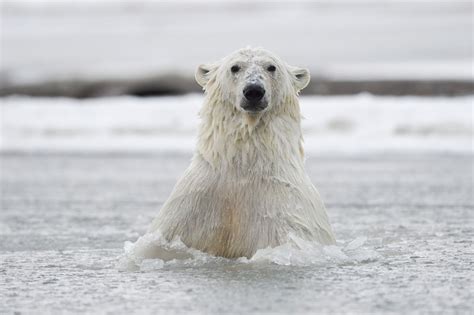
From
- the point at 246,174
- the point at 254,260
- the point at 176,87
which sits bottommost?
the point at 254,260

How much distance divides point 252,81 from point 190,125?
35.7 feet

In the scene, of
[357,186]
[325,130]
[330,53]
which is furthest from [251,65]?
[330,53]

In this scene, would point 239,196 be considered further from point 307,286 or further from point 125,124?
point 125,124

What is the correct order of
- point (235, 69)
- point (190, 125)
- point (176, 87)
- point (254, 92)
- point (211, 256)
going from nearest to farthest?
point (254, 92), point (211, 256), point (235, 69), point (190, 125), point (176, 87)

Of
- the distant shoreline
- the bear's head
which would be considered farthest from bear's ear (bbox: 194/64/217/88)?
the distant shoreline

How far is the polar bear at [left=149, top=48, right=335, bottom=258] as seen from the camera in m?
5.75

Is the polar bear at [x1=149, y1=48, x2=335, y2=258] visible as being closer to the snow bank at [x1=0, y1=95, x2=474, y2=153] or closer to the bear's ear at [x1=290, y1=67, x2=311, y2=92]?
the bear's ear at [x1=290, y1=67, x2=311, y2=92]

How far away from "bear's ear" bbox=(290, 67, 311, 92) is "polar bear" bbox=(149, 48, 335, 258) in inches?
5.9

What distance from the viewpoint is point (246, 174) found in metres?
5.89

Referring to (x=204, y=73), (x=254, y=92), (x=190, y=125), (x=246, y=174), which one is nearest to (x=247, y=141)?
(x=246, y=174)

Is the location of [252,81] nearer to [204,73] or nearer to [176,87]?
[204,73]

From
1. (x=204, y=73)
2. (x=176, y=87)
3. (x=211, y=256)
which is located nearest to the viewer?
(x=211, y=256)

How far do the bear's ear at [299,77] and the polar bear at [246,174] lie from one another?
15 centimetres

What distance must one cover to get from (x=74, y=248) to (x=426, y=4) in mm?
50938
